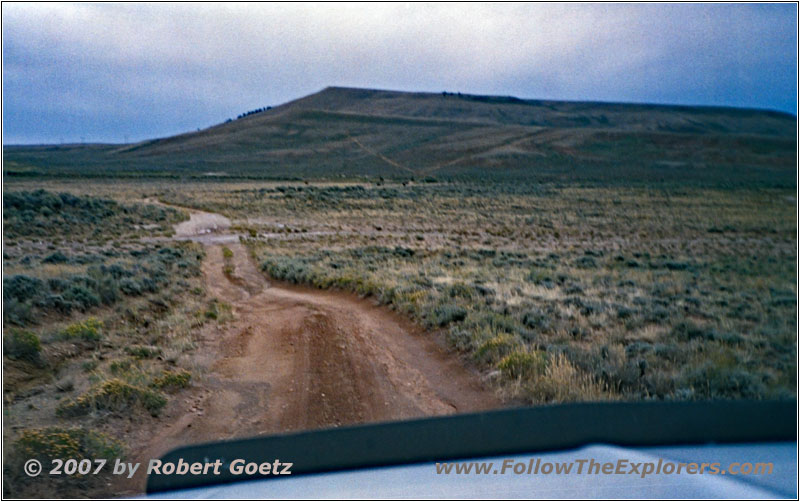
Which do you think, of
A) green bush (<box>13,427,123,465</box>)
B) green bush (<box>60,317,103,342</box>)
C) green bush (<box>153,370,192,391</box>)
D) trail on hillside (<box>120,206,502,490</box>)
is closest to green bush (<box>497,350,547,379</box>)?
trail on hillside (<box>120,206,502,490</box>)

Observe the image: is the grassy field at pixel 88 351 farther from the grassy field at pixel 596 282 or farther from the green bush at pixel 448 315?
the green bush at pixel 448 315


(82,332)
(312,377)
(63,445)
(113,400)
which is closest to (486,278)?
(312,377)

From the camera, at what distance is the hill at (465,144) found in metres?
29.0

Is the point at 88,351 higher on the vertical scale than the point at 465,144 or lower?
lower

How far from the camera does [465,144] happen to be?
9469 centimetres

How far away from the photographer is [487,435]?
3.65 m

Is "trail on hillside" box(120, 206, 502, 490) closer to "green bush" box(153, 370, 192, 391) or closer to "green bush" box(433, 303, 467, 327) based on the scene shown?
"green bush" box(153, 370, 192, 391)

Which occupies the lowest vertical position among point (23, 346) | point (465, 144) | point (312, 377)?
point (312, 377)

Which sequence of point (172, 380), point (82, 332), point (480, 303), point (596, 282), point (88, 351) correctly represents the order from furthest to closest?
point (596, 282) → point (480, 303) → point (82, 332) → point (88, 351) → point (172, 380)

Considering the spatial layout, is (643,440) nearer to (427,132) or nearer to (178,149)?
(427,132)

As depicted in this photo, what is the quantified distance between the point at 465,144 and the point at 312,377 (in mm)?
90642

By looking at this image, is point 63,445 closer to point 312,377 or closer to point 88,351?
point 312,377

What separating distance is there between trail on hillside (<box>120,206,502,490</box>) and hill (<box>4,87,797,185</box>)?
15450mm

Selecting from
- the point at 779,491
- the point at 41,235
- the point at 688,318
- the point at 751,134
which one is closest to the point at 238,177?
the point at 41,235
